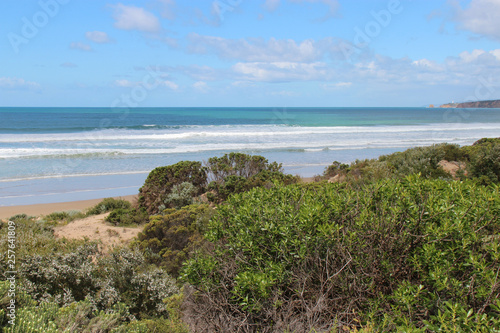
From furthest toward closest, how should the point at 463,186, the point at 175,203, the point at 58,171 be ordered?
the point at 58,171
the point at 175,203
the point at 463,186

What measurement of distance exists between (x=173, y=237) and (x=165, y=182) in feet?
17.2

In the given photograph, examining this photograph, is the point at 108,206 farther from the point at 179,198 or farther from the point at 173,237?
the point at 173,237

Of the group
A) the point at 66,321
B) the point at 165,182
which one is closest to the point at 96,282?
the point at 66,321

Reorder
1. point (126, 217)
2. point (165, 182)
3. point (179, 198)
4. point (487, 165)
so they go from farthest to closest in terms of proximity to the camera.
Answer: point (165, 182) → point (179, 198) → point (126, 217) → point (487, 165)

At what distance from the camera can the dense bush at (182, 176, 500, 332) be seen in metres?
3.13

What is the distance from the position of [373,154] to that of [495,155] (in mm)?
16844

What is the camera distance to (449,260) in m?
3.25

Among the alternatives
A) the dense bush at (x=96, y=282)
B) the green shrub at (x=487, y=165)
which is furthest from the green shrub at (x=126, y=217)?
the green shrub at (x=487, y=165)

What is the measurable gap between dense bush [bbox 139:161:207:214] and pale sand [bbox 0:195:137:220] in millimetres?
915

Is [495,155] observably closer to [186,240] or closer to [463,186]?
[463,186]

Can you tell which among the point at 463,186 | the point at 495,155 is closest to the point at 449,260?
the point at 463,186

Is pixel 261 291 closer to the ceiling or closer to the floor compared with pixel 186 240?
closer to the ceiling

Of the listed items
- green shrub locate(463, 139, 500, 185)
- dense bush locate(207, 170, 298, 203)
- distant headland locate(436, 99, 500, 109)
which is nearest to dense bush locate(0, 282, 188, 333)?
dense bush locate(207, 170, 298, 203)

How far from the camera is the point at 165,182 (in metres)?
13.3
